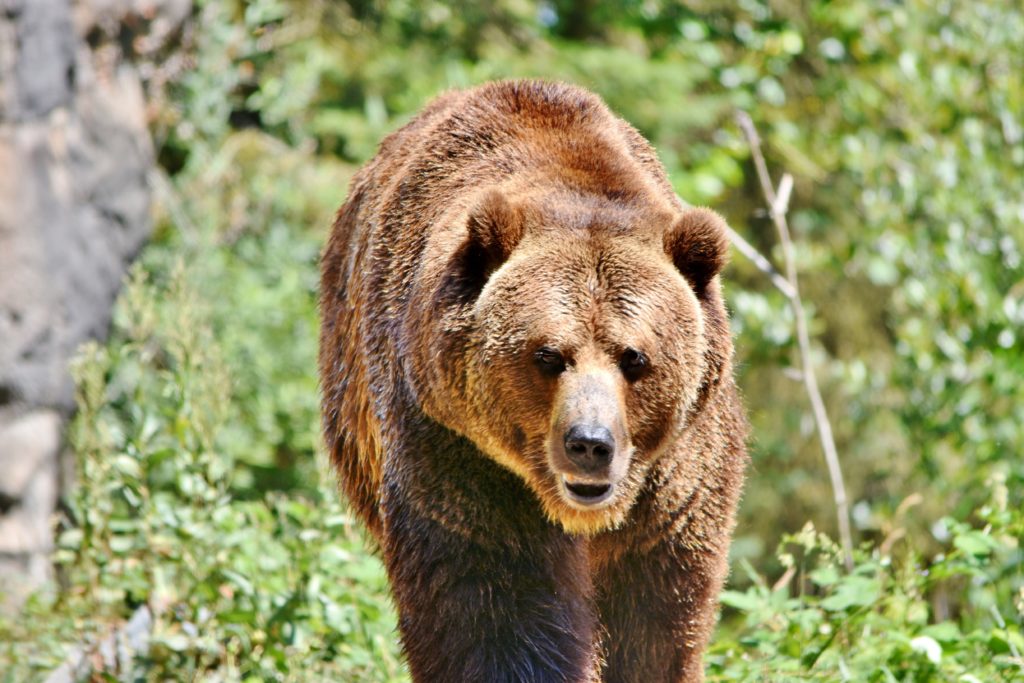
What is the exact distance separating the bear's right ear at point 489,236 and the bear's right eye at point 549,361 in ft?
0.96

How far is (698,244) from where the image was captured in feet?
12.3

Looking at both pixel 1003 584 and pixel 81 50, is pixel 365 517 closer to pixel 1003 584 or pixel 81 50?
pixel 1003 584

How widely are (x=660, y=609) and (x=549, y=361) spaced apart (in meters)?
0.98

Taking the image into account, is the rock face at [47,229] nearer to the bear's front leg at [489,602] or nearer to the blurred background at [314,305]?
the blurred background at [314,305]

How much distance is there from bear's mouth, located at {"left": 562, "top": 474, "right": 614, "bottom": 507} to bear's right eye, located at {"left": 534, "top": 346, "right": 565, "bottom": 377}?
0.27m

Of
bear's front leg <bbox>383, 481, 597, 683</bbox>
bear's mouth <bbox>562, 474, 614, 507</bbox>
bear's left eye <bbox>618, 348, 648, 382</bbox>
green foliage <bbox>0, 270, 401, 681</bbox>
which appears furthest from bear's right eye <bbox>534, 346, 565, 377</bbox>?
green foliage <bbox>0, 270, 401, 681</bbox>

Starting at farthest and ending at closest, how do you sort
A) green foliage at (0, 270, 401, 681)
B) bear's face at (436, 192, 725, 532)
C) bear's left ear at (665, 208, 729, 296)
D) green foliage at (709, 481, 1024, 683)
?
green foliage at (0, 270, 401, 681) → green foliage at (709, 481, 1024, 683) → bear's left ear at (665, 208, 729, 296) → bear's face at (436, 192, 725, 532)

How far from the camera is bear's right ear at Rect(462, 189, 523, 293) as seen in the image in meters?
3.63

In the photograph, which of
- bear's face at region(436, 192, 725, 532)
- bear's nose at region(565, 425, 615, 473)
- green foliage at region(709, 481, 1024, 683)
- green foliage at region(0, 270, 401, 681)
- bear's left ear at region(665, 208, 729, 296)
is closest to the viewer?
bear's nose at region(565, 425, 615, 473)

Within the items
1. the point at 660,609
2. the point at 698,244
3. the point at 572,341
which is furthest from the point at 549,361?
the point at 660,609

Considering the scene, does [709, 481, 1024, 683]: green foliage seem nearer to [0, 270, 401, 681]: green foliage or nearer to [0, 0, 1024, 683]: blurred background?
[0, 0, 1024, 683]: blurred background

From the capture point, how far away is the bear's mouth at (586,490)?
3.54 meters

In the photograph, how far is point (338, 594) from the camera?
17.3ft

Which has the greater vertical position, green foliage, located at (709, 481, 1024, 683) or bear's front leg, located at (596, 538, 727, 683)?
bear's front leg, located at (596, 538, 727, 683)
